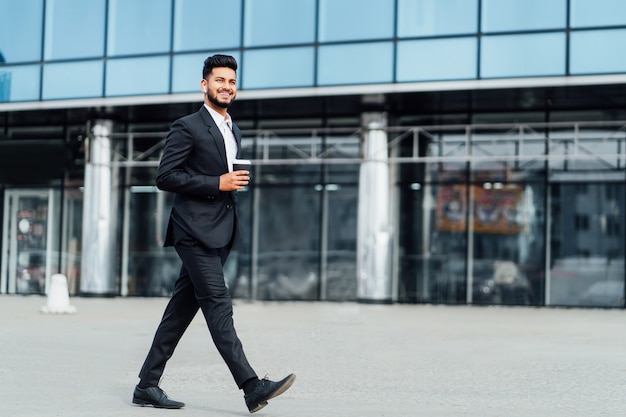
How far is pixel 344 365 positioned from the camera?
9.19 metres

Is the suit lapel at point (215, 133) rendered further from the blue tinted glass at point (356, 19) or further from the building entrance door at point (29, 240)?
the building entrance door at point (29, 240)

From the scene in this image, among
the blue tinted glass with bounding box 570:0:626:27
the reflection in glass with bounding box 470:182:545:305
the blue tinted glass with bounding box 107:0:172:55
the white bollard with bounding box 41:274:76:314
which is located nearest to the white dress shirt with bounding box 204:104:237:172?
the white bollard with bounding box 41:274:76:314

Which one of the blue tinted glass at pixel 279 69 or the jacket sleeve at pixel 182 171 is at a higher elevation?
the blue tinted glass at pixel 279 69

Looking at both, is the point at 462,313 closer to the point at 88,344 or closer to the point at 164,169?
the point at 88,344

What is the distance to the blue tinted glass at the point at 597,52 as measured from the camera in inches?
691

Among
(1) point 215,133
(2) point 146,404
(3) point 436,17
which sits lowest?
(2) point 146,404

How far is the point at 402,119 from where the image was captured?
21.4 meters

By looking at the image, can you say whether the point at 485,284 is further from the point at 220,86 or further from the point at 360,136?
the point at 220,86

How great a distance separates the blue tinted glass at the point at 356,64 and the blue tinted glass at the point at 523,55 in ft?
6.21

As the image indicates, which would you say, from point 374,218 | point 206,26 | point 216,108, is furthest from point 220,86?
point 206,26

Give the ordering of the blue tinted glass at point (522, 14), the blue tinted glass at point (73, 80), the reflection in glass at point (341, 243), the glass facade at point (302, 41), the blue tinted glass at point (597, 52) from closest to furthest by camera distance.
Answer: the blue tinted glass at point (597, 52)
the glass facade at point (302, 41)
the blue tinted glass at point (522, 14)
the blue tinted glass at point (73, 80)
the reflection in glass at point (341, 243)

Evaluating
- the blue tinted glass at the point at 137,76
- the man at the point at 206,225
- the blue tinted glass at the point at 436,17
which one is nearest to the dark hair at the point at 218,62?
the man at the point at 206,225

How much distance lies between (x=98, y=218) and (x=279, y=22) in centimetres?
617

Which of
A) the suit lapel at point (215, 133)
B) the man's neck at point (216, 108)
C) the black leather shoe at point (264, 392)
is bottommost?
the black leather shoe at point (264, 392)
